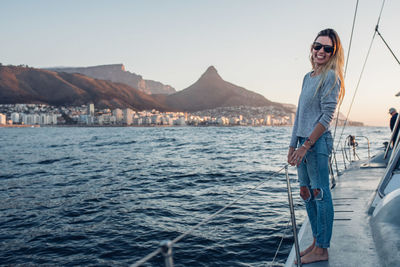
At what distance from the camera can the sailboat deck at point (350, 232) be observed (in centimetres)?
230

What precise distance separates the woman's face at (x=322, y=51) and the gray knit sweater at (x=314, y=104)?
0.13 meters

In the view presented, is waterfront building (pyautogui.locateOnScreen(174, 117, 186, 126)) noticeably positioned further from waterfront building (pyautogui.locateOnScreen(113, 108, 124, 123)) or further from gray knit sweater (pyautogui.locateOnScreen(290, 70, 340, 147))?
gray knit sweater (pyautogui.locateOnScreen(290, 70, 340, 147))

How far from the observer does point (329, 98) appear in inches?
83.4

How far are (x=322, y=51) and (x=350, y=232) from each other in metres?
1.90

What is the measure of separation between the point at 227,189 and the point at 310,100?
7.61 meters

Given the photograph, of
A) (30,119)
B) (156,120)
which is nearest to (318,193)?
Answer: (156,120)

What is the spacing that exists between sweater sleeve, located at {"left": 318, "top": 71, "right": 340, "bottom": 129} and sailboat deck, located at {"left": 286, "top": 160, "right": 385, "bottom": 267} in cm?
116

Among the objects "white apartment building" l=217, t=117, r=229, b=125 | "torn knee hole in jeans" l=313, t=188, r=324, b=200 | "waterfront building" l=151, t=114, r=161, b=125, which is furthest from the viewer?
"white apartment building" l=217, t=117, r=229, b=125

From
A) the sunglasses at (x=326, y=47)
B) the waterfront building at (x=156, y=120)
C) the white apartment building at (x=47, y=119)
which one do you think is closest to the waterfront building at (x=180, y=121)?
the waterfront building at (x=156, y=120)

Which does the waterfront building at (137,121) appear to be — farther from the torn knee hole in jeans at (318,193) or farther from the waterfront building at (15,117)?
the torn knee hole in jeans at (318,193)

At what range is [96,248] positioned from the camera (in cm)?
506

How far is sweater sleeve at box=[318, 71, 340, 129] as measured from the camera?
2.11 m

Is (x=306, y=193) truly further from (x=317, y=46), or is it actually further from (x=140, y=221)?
(x=140, y=221)

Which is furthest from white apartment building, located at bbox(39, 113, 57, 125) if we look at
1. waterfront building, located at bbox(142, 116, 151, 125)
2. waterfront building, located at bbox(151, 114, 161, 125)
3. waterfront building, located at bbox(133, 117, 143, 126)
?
waterfront building, located at bbox(151, 114, 161, 125)
